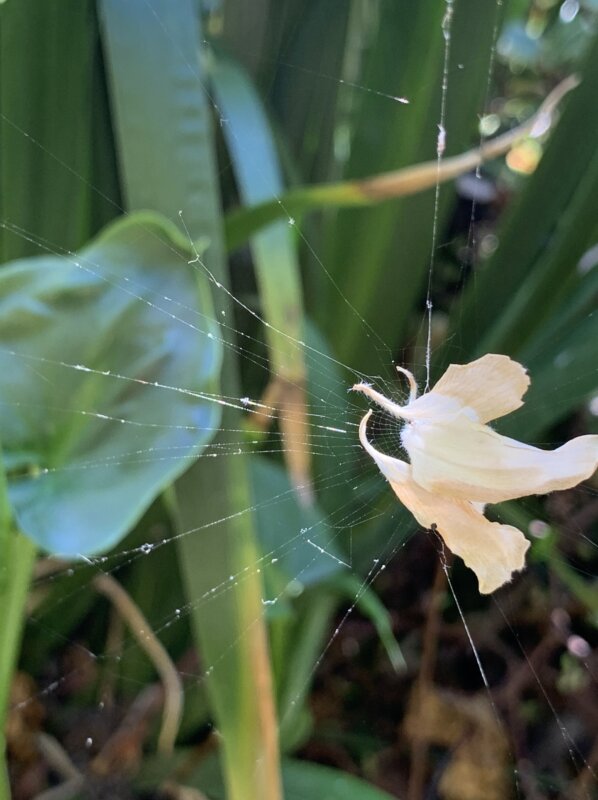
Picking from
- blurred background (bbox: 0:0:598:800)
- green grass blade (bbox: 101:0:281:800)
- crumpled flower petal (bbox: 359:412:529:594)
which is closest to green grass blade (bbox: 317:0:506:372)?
blurred background (bbox: 0:0:598:800)

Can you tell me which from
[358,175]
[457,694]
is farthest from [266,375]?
[457,694]

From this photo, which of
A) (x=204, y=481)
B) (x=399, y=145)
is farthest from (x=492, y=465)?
(x=399, y=145)

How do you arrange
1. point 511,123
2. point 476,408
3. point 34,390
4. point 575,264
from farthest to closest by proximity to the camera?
point 511,123 < point 575,264 < point 34,390 < point 476,408

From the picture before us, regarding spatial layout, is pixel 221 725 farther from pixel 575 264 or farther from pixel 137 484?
pixel 575 264

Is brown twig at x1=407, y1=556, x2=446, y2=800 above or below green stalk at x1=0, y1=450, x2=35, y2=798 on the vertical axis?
below

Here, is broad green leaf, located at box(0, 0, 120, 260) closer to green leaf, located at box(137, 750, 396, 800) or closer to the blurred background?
the blurred background

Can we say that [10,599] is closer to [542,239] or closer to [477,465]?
[477,465]

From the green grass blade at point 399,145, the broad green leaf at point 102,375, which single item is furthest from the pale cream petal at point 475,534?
the green grass blade at point 399,145
